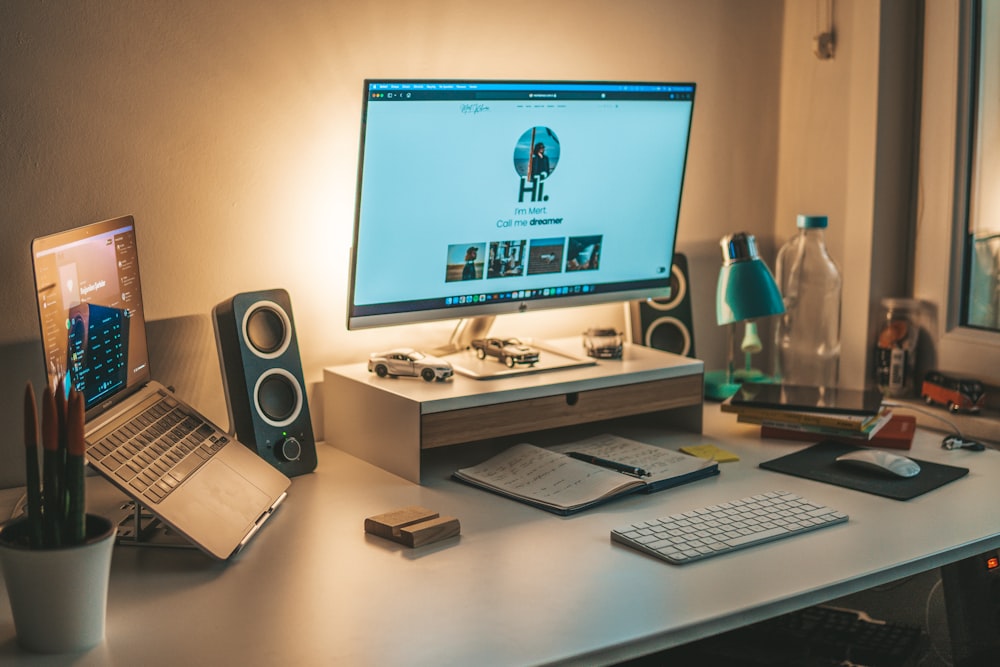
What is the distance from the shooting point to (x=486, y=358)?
1810 millimetres

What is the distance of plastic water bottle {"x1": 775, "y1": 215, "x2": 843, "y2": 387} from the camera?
210 centimetres

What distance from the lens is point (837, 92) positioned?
2.15 metres

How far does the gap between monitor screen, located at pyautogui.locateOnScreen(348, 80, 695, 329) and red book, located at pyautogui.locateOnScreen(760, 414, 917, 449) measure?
34 cm

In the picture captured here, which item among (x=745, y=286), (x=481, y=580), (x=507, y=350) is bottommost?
(x=481, y=580)

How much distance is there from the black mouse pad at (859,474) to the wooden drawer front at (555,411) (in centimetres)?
21

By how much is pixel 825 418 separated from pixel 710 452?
0.72 feet

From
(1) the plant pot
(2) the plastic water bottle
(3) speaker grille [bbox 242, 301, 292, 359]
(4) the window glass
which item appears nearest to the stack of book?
(2) the plastic water bottle

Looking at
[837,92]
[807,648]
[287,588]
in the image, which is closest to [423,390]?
[287,588]

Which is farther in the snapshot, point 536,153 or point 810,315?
point 810,315

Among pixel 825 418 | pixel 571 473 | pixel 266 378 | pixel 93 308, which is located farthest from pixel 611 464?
pixel 93 308

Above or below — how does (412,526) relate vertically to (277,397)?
below

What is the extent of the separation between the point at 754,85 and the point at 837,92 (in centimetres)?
18
